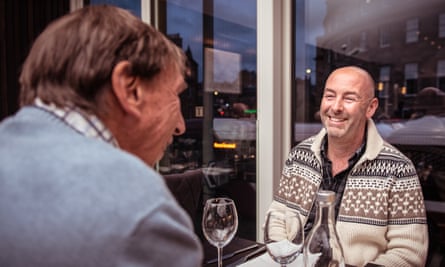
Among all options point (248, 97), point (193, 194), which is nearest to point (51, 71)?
point (193, 194)

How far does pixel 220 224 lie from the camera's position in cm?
119

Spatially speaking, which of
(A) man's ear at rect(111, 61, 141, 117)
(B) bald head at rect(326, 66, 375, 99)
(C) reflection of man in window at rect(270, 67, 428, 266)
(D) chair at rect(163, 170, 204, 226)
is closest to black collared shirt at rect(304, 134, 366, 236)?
(C) reflection of man in window at rect(270, 67, 428, 266)

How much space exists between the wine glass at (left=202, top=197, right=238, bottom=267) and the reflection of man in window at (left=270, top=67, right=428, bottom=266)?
72 cm

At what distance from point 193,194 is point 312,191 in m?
0.80

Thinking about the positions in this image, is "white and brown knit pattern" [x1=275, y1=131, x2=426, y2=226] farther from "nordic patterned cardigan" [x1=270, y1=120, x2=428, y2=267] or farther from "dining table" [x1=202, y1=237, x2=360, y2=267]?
"dining table" [x1=202, y1=237, x2=360, y2=267]

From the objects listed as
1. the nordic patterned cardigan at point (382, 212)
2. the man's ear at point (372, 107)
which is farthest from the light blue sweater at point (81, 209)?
the man's ear at point (372, 107)

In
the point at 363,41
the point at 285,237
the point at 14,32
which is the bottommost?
the point at 285,237

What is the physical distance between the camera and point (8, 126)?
584 mm

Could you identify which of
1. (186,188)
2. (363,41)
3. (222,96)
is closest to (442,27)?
(363,41)

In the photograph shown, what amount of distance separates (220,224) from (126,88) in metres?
0.66

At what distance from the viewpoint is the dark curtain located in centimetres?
342

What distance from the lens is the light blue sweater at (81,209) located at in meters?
0.49

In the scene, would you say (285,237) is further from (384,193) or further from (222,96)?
(222,96)

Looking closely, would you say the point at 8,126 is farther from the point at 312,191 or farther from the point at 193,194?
the point at 193,194
